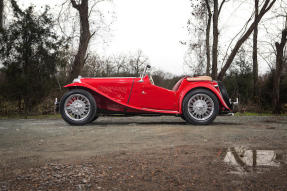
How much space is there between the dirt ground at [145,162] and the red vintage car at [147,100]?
152 cm

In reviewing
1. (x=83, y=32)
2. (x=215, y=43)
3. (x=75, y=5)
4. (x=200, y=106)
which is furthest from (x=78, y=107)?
(x=215, y=43)

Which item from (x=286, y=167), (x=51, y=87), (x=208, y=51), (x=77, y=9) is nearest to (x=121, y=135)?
(x=286, y=167)

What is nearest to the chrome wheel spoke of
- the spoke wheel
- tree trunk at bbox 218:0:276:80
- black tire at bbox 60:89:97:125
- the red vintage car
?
Result: the red vintage car

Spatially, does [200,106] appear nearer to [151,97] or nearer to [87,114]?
[151,97]

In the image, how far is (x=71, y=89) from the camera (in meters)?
6.41

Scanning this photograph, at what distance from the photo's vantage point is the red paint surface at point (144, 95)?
19.9 feet

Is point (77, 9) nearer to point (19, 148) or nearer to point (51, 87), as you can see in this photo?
point (51, 87)

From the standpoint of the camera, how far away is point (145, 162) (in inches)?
112

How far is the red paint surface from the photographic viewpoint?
239 inches

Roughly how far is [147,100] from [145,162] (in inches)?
129

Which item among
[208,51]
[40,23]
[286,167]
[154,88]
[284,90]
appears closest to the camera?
[286,167]

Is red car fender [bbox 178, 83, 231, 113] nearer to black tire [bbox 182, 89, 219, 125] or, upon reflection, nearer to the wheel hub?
black tire [bbox 182, 89, 219, 125]

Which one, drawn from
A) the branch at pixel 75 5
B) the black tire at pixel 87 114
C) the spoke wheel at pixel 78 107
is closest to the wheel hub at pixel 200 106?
the black tire at pixel 87 114

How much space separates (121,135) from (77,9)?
9.31 metres
